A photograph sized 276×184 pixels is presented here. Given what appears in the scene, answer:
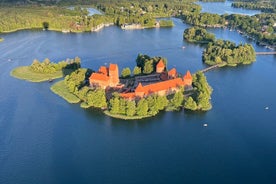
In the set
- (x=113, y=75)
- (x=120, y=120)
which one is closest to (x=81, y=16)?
(x=113, y=75)

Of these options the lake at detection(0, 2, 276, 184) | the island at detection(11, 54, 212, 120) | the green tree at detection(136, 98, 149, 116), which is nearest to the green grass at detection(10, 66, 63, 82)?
the island at detection(11, 54, 212, 120)

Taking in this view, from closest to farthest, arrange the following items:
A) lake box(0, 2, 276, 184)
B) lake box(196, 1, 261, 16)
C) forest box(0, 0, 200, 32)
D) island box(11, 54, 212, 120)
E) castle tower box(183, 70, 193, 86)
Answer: lake box(0, 2, 276, 184) < island box(11, 54, 212, 120) < castle tower box(183, 70, 193, 86) < forest box(0, 0, 200, 32) < lake box(196, 1, 261, 16)

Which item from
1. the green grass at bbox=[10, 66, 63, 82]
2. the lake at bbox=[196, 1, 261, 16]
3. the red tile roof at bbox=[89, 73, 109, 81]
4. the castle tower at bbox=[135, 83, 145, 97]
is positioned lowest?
the green grass at bbox=[10, 66, 63, 82]

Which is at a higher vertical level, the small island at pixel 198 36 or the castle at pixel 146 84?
the small island at pixel 198 36

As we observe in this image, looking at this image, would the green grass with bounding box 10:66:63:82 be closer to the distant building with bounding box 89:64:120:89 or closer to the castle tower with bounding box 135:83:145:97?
the distant building with bounding box 89:64:120:89

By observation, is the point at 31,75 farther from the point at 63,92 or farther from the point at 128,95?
the point at 128,95

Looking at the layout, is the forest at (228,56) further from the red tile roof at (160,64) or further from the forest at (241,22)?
the forest at (241,22)

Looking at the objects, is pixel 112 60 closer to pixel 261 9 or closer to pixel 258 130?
pixel 258 130

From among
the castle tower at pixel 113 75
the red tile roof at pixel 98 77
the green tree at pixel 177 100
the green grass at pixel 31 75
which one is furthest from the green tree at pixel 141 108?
the green grass at pixel 31 75

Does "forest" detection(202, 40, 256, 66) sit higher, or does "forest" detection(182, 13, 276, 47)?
"forest" detection(182, 13, 276, 47)

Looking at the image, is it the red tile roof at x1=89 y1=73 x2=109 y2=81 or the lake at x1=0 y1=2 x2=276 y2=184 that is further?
the red tile roof at x1=89 y1=73 x2=109 y2=81
